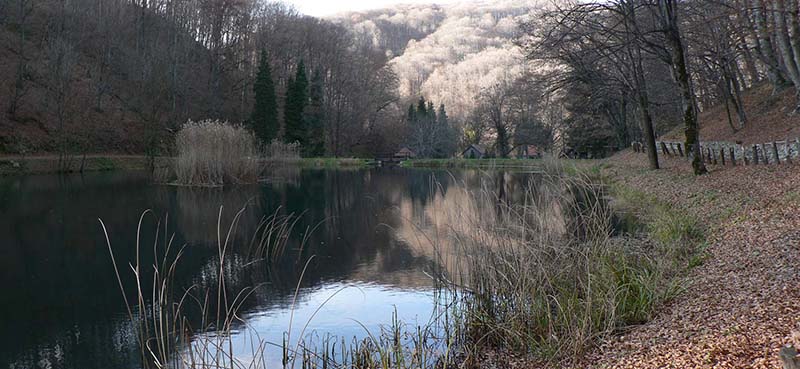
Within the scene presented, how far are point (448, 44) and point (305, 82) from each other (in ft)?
289

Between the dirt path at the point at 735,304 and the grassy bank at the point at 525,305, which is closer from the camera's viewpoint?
the dirt path at the point at 735,304

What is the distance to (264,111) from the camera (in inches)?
1854

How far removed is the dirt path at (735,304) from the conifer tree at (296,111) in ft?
143

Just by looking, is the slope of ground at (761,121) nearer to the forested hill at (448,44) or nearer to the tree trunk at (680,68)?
the tree trunk at (680,68)

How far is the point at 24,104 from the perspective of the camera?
34.6m

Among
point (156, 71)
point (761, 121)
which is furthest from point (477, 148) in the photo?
point (761, 121)

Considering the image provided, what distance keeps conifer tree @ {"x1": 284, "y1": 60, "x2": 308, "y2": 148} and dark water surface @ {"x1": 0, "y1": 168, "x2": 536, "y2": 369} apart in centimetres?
3167

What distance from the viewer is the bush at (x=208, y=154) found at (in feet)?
74.8

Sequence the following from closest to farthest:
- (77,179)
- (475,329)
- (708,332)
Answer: (708,332)
(475,329)
(77,179)

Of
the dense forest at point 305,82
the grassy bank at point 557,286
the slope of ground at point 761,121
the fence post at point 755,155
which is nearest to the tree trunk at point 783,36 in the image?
the dense forest at point 305,82

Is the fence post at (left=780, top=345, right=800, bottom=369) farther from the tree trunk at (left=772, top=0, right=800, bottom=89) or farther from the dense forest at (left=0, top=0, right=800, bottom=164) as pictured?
the tree trunk at (left=772, top=0, right=800, bottom=89)

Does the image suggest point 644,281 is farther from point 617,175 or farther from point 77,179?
point 77,179

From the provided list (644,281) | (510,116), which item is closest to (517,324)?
(644,281)

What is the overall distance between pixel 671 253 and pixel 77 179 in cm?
2666
